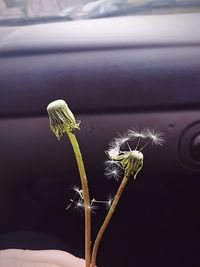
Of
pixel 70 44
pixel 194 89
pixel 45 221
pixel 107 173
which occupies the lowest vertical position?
pixel 45 221

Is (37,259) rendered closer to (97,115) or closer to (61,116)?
(61,116)

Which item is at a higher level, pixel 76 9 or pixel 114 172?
pixel 76 9

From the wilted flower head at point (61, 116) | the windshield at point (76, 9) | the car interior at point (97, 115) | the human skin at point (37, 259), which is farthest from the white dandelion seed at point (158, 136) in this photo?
the wilted flower head at point (61, 116)

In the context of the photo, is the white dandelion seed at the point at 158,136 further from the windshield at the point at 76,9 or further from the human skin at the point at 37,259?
the human skin at the point at 37,259

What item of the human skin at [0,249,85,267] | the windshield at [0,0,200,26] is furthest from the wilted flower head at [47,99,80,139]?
the windshield at [0,0,200,26]

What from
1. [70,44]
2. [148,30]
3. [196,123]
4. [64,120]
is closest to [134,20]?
[148,30]

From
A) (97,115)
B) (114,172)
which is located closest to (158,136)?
(97,115)

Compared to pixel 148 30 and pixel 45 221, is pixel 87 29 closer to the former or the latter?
Result: pixel 148 30
